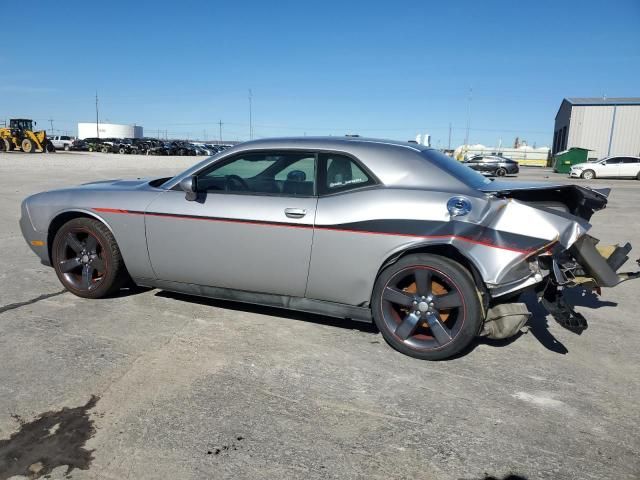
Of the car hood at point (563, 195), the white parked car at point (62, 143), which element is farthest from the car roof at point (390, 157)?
the white parked car at point (62, 143)

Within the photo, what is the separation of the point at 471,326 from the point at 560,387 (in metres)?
0.65

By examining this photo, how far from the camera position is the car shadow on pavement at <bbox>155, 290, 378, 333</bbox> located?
12.9 feet

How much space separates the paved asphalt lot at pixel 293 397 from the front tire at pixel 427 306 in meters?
0.15

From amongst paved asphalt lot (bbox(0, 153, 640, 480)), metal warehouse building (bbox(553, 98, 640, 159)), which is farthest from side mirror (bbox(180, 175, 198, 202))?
metal warehouse building (bbox(553, 98, 640, 159))

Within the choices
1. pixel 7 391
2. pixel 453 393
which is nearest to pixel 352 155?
pixel 453 393

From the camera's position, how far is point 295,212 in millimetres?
3477

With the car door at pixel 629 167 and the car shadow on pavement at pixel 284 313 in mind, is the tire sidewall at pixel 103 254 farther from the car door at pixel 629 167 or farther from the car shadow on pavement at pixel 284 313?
the car door at pixel 629 167

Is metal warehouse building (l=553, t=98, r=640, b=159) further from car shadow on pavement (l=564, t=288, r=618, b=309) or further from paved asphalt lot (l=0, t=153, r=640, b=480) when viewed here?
paved asphalt lot (l=0, t=153, r=640, b=480)

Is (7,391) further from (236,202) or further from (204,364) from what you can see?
(236,202)

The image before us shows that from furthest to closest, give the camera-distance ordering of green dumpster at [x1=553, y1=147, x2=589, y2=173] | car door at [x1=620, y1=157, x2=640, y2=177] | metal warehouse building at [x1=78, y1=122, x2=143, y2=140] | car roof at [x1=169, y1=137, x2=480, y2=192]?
metal warehouse building at [x1=78, y1=122, x2=143, y2=140] → green dumpster at [x1=553, y1=147, x2=589, y2=173] → car door at [x1=620, y1=157, x2=640, y2=177] → car roof at [x1=169, y1=137, x2=480, y2=192]

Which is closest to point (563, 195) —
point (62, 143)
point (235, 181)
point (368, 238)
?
point (368, 238)

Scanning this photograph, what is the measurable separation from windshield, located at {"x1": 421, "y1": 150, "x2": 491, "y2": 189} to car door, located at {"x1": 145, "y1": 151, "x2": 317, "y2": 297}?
892mm

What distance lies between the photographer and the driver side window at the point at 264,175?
3.64m

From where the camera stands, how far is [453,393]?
2.91 metres
